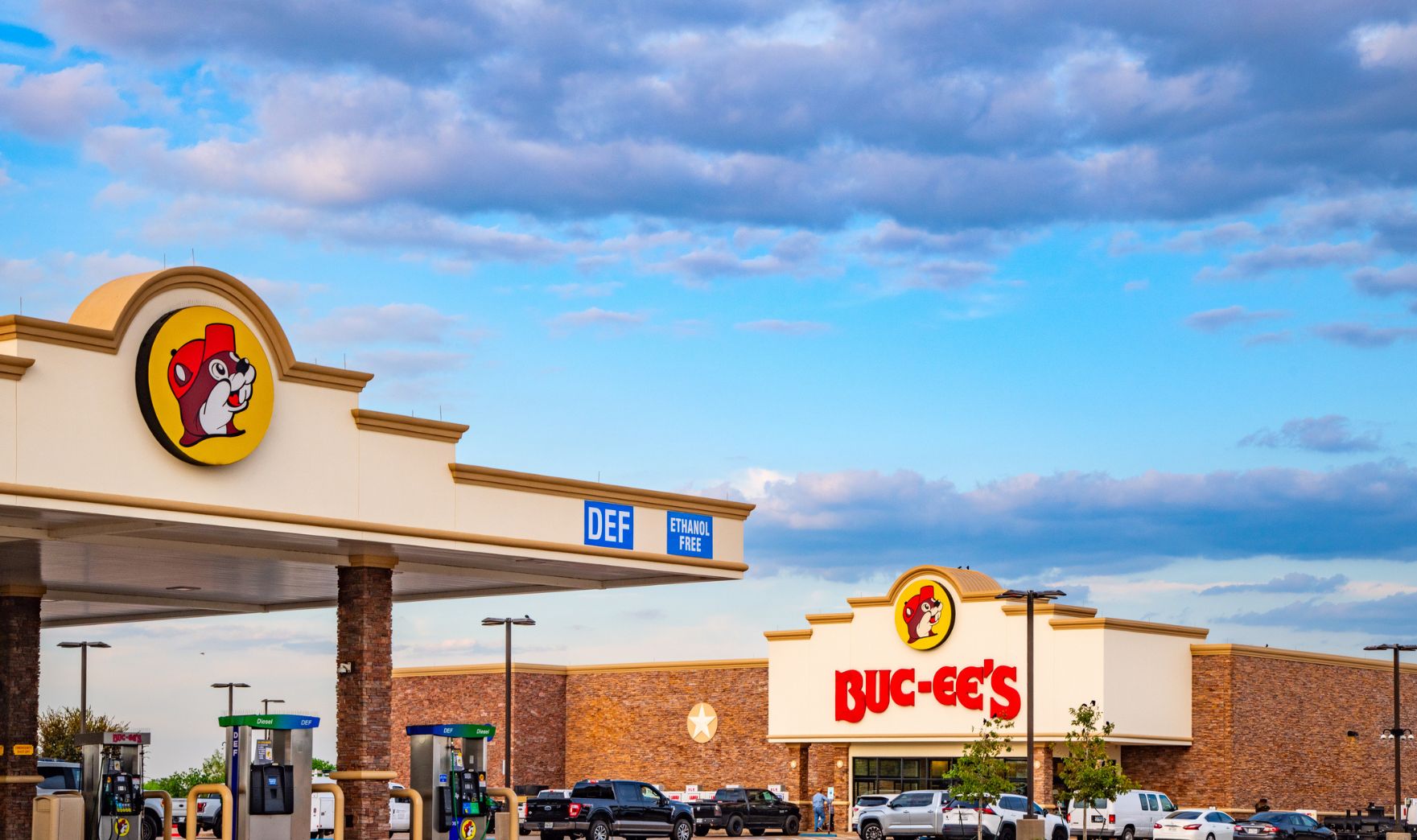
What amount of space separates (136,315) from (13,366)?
207 centimetres

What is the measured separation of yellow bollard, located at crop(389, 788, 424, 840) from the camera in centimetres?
3003

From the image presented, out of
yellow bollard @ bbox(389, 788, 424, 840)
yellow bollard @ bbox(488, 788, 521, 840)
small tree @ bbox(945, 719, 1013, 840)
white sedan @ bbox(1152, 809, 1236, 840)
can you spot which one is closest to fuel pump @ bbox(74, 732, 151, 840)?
yellow bollard @ bbox(389, 788, 424, 840)

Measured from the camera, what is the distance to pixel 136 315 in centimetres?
2548

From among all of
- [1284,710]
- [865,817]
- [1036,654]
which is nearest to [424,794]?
[865,817]

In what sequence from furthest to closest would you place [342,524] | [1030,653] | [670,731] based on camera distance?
1. [670,731]
2. [1030,653]
3. [342,524]

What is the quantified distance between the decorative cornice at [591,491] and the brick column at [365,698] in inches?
80.3

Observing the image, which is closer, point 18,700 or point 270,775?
point 270,775

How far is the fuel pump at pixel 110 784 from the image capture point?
1348 inches

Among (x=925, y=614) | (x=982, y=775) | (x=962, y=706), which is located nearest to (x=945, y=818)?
(x=982, y=775)

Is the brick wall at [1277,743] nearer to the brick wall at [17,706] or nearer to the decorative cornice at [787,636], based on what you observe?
the decorative cornice at [787,636]

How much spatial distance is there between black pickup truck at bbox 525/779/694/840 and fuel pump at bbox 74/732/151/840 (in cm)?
1487

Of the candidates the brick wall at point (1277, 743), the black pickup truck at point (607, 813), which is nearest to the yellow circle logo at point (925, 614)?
the brick wall at point (1277, 743)

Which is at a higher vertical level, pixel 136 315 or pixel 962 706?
pixel 136 315

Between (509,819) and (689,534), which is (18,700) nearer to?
(509,819)
